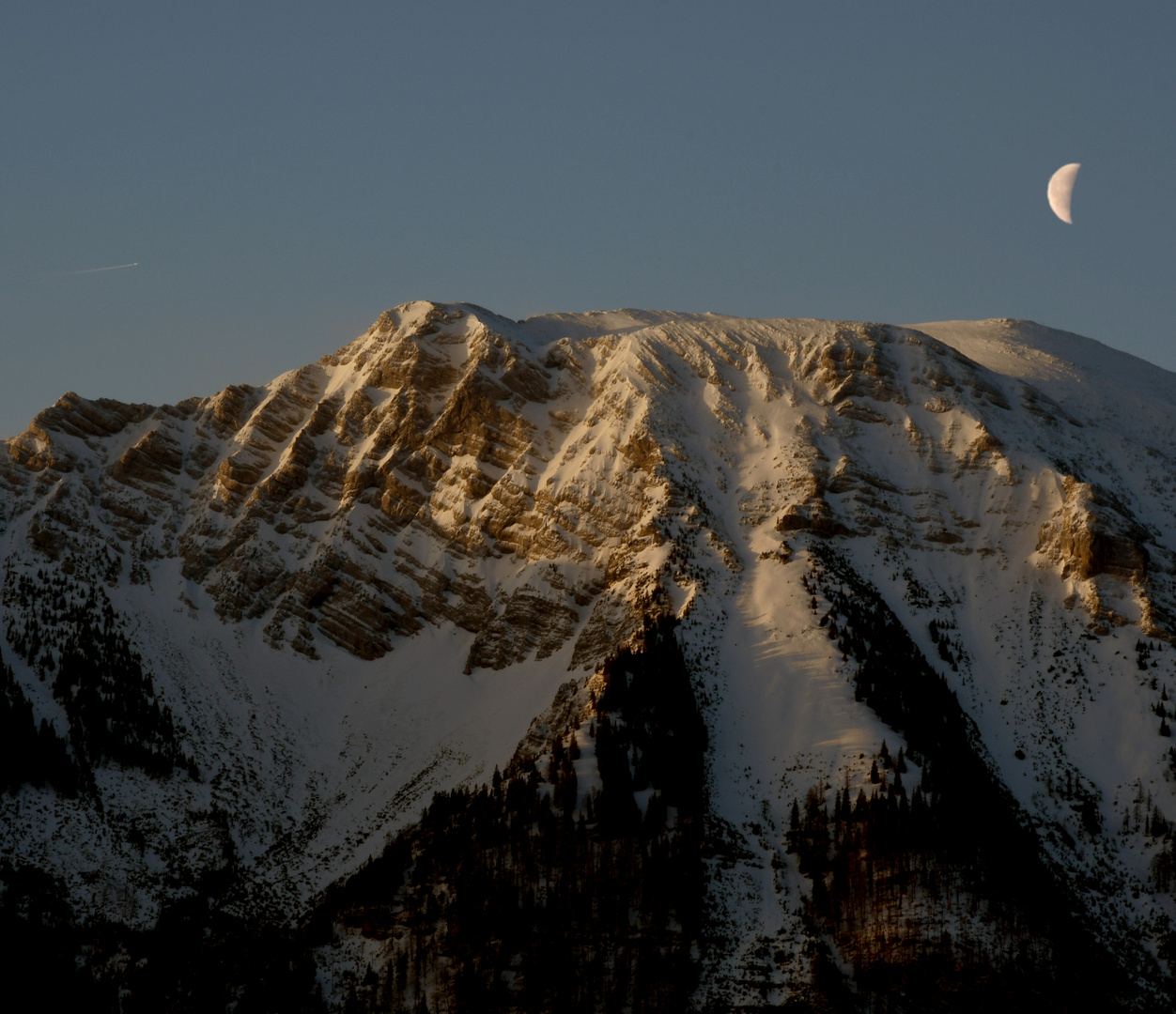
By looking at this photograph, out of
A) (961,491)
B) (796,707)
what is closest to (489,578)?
(796,707)

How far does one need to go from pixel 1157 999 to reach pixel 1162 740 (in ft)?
104

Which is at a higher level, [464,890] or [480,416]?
[480,416]

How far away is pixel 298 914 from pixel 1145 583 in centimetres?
9716

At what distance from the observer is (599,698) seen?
447ft

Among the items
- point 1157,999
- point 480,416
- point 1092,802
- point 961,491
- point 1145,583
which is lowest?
point 1157,999

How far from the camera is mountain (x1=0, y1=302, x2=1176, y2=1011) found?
11488 cm

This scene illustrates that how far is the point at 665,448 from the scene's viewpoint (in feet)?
570

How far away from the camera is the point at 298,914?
127 meters

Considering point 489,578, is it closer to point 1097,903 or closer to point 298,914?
point 298,914

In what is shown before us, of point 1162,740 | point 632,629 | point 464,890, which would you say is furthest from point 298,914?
point 1162,740

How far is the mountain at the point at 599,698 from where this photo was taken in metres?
115

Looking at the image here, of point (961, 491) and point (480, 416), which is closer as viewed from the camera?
point (961, 491)

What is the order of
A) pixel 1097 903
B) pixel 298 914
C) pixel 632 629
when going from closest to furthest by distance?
pixel 1097 903 → pixel 298 914 → pixel 632 629

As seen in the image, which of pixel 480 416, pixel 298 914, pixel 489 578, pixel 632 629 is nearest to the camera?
pixel 298 914
